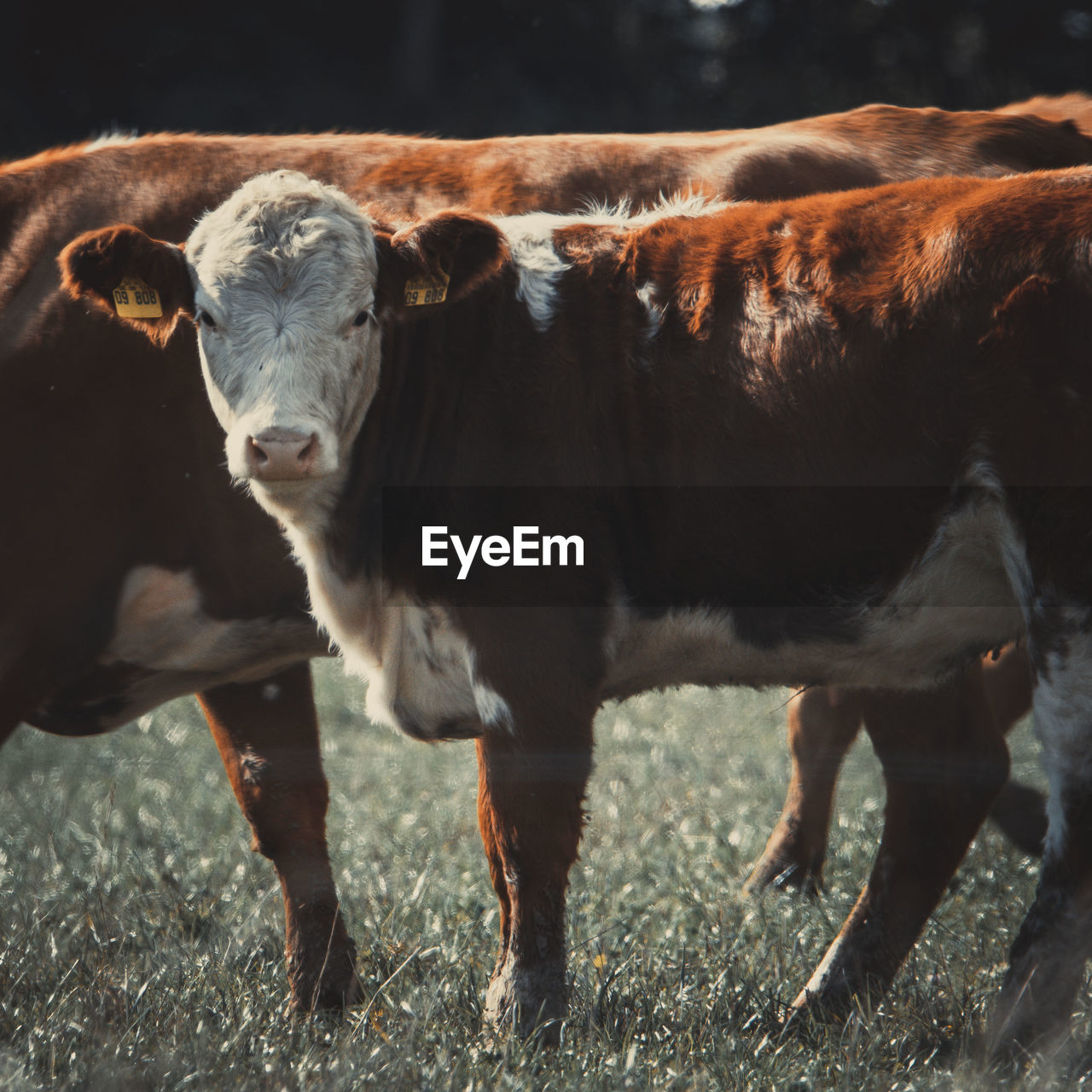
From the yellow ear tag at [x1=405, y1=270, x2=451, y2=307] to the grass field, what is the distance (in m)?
1.57

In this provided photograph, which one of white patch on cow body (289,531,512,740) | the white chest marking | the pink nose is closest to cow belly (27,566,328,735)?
the white chest marking

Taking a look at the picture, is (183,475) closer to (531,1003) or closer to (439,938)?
(439,938)

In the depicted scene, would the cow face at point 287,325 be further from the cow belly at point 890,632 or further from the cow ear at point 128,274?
the cow belly at point 890,632

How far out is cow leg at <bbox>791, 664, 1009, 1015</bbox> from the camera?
332 centimetres

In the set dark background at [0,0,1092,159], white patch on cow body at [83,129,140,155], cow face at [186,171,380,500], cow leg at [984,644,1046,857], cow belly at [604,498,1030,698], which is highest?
dark background at [0,0,1092,159]

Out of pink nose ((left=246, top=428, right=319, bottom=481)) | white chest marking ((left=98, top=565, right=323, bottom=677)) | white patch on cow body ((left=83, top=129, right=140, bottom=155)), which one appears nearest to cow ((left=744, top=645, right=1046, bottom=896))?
white chest marking ((left=98, top=565, right=323, bottom=677))

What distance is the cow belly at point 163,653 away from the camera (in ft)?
11.7

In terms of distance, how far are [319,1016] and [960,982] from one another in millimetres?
1534

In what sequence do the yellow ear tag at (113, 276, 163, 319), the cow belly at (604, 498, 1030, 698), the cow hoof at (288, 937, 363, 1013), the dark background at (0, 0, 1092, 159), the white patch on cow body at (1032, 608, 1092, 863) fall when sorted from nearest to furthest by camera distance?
the white patch on cow body at (1032, 608, 1092, 863) < the cow belly at (604, 498, 1030, 698) < the yellow ear tag at (113, 276, 163, 319) < the cow hoof at (288, 937, 363, 1013) < the dark background at (0, 0, 1092, 159)

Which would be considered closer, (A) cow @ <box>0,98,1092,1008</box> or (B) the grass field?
(B) the grass field

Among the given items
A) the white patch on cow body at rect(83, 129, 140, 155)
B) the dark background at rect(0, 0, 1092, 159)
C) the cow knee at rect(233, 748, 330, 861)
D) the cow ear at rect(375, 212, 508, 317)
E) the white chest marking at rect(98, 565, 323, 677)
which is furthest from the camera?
the dark background at rect(0, 0, 1092, 159)

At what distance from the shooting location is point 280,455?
106 inches

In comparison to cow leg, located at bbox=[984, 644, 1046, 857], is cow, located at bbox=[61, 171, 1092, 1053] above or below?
above

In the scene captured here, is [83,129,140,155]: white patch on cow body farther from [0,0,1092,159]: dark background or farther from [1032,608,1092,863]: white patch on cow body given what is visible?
[0,0,1092,159]: dark background
